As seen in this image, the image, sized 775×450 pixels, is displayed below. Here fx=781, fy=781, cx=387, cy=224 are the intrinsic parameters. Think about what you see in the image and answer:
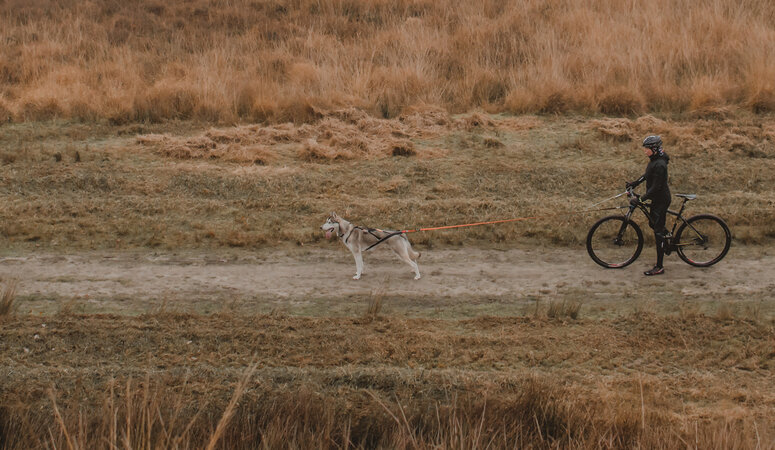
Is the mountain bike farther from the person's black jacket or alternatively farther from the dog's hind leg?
the dog's hind leg

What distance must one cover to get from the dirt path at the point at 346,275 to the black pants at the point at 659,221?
287mm

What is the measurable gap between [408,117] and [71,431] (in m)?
12.0

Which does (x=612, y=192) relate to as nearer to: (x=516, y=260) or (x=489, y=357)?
(x=516, y=260)

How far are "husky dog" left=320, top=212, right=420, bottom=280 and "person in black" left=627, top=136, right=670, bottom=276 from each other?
2771mm

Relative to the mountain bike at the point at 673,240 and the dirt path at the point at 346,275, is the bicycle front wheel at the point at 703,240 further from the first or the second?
the dirt path at the point at 346,275

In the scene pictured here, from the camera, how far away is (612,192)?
483 inches

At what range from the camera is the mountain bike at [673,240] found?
9492 mm

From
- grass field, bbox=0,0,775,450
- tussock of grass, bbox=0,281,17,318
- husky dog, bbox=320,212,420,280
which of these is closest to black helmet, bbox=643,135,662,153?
grass field, bbox=0,0,775,450

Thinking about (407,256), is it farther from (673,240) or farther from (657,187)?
(673,240)

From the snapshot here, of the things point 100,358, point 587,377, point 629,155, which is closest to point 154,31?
point 629,155

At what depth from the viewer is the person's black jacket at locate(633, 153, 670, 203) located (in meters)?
9.27

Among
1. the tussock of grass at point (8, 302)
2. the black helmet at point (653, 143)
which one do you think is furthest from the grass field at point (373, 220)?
the black helmet at point (653, 143)

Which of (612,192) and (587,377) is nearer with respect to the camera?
(587,377)

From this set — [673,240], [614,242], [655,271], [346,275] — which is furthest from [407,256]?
[673,240]
